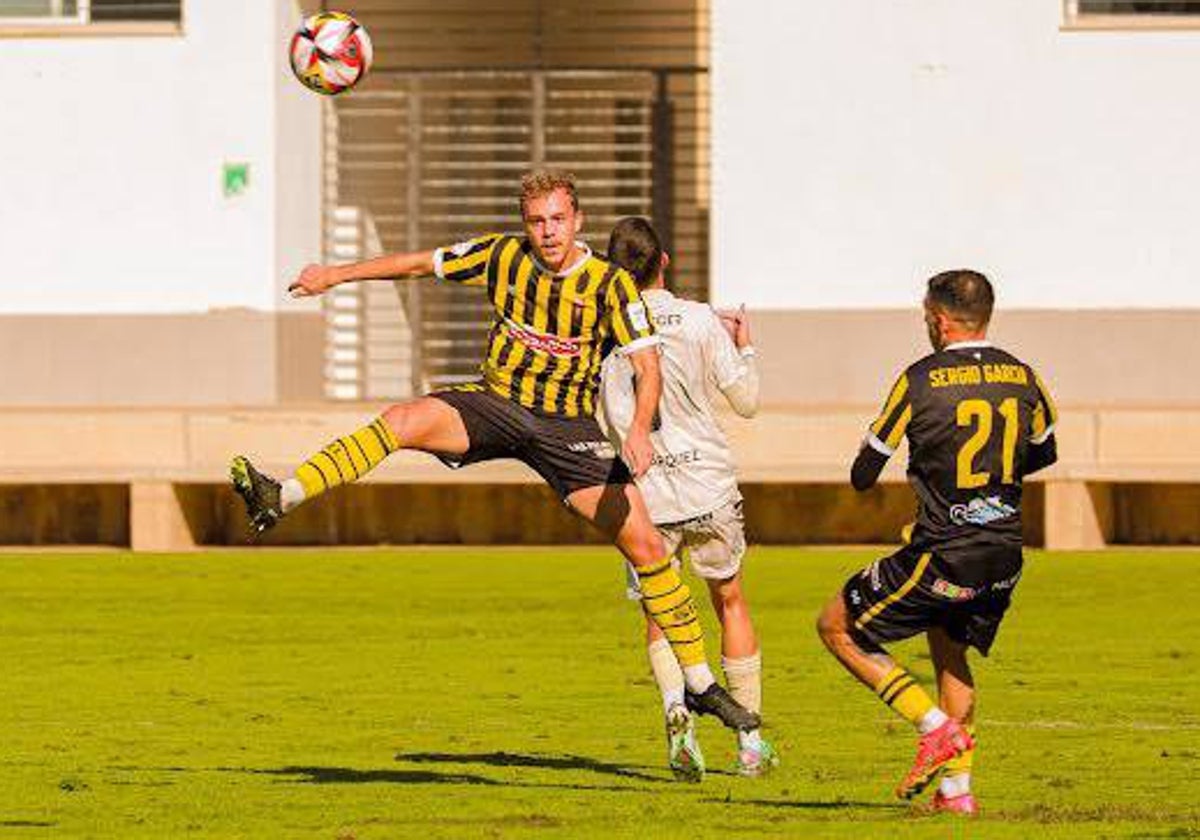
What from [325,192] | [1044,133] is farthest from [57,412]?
[1044,133]

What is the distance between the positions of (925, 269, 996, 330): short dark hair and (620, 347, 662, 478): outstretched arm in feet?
4.38

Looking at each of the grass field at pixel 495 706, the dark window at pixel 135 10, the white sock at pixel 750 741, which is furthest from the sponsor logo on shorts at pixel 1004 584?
the dark window at pixel 135 10

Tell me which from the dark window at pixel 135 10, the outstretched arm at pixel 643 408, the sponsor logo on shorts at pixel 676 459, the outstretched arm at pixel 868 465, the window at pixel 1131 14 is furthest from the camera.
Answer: the dark window at pixel 135 10

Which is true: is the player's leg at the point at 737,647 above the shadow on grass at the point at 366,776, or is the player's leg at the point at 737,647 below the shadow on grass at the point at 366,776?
above

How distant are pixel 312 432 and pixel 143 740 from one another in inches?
468

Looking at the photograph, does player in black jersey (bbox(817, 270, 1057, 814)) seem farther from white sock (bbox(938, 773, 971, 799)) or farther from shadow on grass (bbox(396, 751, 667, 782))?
shadow on grass (bbox(396, 751, 667, 782))

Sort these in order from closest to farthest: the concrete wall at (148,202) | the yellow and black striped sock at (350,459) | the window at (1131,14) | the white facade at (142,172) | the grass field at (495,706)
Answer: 1. the grass field at (495,706)
2. the yellow and black striped sock at (350,459)
3. the window at (1131,14)
4. the concrete wall at (148,202)
5. the white facade at (142,172)

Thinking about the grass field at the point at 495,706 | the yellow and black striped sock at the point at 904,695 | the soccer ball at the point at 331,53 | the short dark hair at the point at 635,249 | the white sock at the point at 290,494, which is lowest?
the grass field at the point at 495,706

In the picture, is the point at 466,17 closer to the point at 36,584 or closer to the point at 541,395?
the point at 36,584

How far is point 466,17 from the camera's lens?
3362 cm

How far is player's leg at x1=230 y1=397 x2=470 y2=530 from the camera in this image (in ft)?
39.0

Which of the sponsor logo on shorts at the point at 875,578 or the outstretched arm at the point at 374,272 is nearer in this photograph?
the sponsor logo on shorts at the point at 875,578

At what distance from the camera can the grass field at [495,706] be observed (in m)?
11.2

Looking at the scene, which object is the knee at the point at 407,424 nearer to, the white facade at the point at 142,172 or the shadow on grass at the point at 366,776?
the shadow on grass at the point at 366,776
